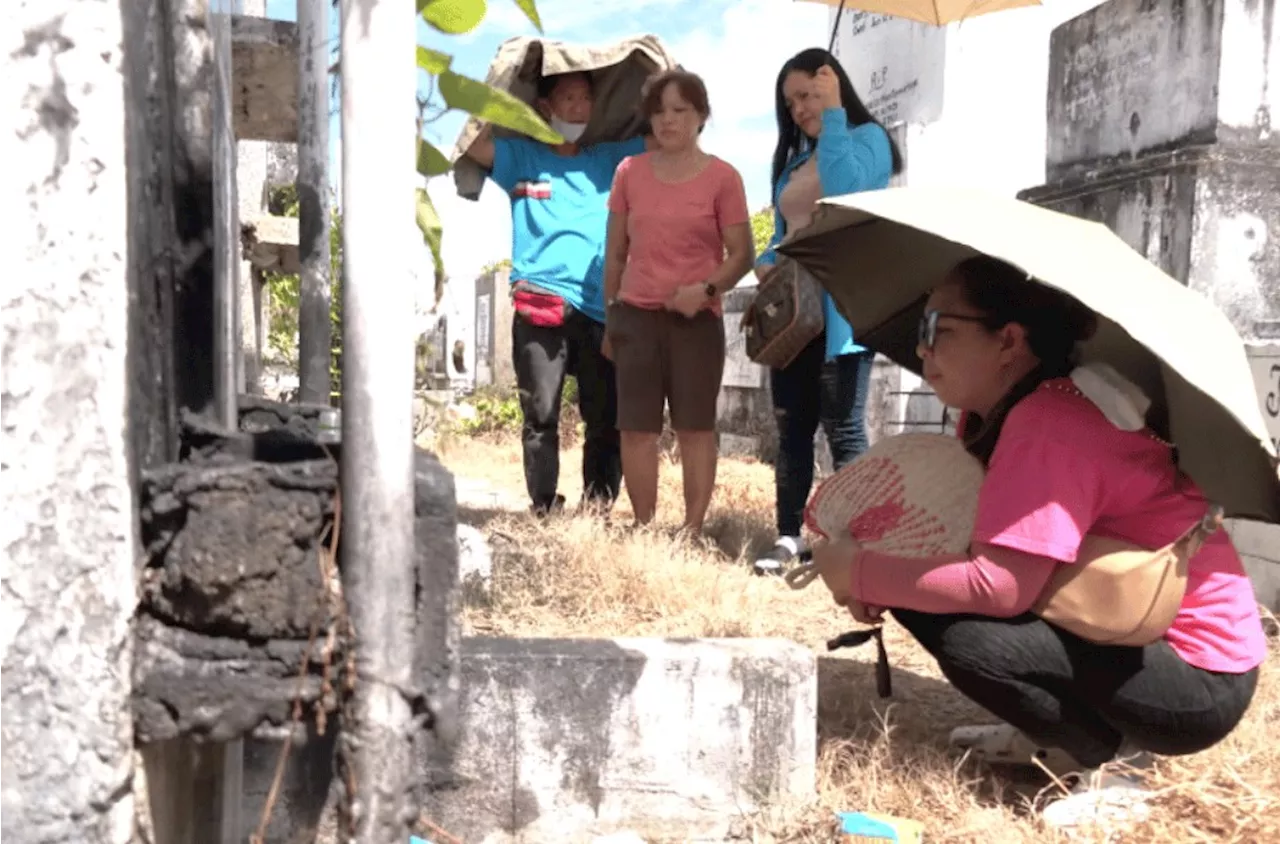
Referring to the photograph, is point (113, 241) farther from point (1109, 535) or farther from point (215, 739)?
point (1109, 535)

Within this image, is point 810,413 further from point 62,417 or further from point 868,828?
point 62,417

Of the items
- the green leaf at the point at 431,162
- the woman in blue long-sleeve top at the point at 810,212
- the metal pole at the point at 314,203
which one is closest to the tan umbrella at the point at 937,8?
the woman in blue long-sleeve top at the point at 810,212

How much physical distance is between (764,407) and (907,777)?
19.6 feet

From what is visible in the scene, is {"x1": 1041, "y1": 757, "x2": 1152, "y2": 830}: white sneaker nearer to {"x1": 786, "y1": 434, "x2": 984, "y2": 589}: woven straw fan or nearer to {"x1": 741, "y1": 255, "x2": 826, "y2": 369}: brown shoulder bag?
{"x1": 786, "y1": 434, "x2": 984, "y2": 589}: woven straw fan

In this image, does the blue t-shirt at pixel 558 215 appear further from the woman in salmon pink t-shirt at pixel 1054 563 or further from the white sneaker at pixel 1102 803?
the white sneaker at pixel 1102 803

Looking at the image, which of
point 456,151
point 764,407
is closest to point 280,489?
point 456,151

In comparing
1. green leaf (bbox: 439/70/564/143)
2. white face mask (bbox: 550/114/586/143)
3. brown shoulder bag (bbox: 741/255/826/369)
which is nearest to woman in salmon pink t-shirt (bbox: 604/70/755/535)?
brown shoulder bag (bbox: 741/255/826/369)

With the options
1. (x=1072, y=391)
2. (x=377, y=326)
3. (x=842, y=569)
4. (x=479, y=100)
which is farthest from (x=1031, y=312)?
(x=377, y=326)

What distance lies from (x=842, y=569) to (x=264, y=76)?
179 cm

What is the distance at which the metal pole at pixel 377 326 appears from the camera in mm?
1303

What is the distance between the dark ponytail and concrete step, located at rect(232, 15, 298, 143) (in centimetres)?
160

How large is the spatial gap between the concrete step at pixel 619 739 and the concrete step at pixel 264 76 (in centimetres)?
144

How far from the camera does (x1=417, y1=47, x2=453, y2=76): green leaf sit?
184 centimetres

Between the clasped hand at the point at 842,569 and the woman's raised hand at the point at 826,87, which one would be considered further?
the woman's raised hand at the point at 826,87
